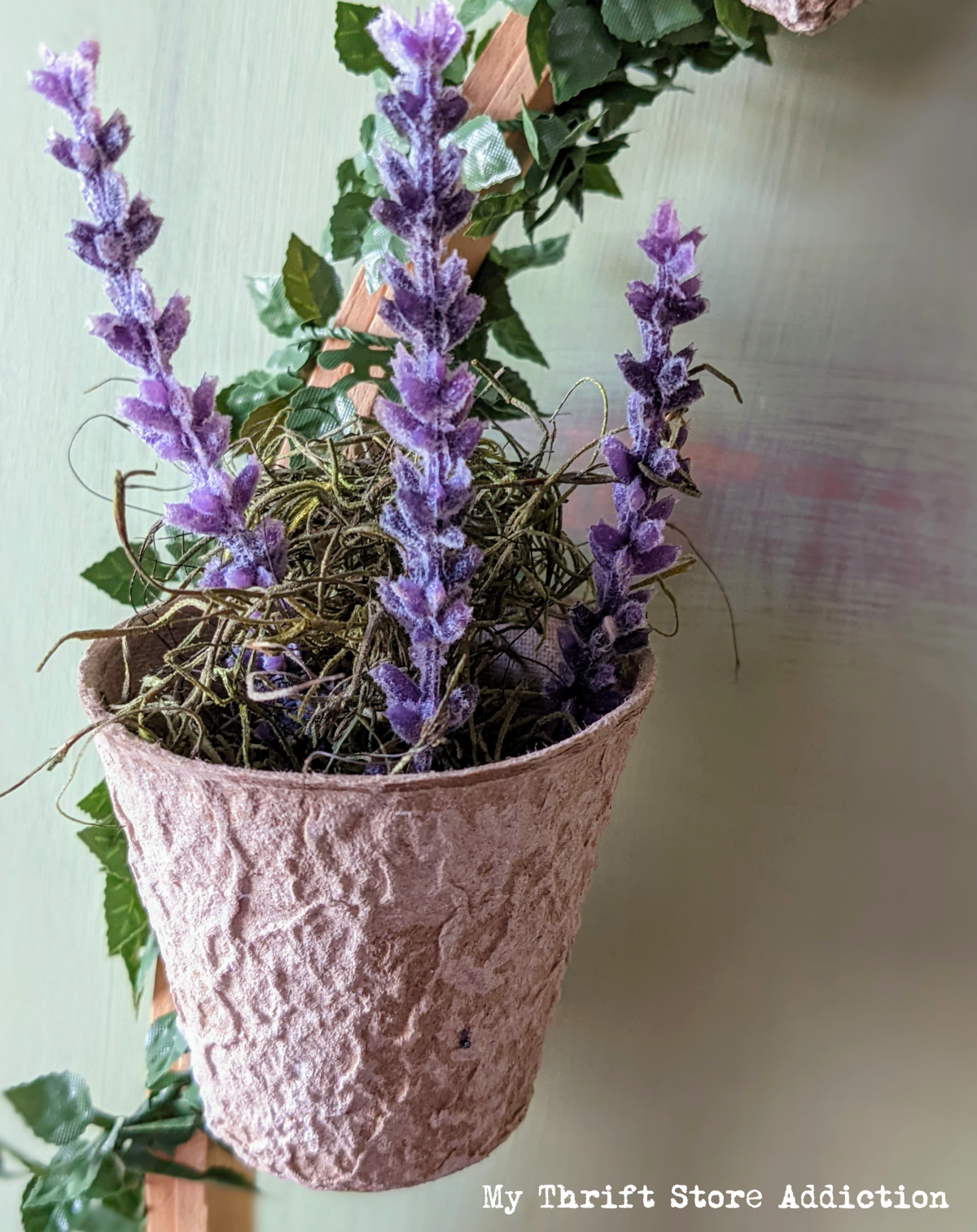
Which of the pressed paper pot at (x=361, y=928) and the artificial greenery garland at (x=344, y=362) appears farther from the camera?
the artificial greenery garland at (x=344, y=362)

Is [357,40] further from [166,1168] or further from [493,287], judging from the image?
[166,1168]

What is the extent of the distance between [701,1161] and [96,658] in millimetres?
448

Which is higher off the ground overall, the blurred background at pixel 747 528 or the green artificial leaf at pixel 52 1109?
the blurred background at pixel 747 528

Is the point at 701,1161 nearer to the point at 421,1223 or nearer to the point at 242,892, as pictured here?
the point at 421,1223

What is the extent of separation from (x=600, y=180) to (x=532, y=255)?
46 mm

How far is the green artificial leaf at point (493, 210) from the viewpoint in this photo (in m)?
0.39

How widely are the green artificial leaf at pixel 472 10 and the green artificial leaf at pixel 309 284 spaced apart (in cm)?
11

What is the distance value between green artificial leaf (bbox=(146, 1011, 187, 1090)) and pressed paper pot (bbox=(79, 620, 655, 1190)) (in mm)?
188

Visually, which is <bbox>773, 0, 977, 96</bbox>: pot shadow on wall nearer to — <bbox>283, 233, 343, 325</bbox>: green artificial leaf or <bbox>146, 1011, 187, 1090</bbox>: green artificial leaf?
<bbox>283, 233, 343, 325</bbox>: green artificial leaf

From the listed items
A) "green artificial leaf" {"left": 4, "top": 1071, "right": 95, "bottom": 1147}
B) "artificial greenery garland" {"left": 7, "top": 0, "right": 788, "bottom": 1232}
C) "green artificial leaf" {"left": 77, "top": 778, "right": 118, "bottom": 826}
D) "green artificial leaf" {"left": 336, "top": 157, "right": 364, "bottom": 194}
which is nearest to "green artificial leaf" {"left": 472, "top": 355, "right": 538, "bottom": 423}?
"artificial greenery garland" {"left": 7, "top": 0, "right": 788, "bottom": 1232}

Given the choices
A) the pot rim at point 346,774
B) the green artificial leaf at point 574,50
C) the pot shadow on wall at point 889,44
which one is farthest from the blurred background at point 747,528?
the pot rim at point 346,774

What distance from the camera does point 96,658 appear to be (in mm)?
344

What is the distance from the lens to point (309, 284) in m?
0.44

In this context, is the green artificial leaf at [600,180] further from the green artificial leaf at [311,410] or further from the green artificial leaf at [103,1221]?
the green artificial leaf at [103,1221]
